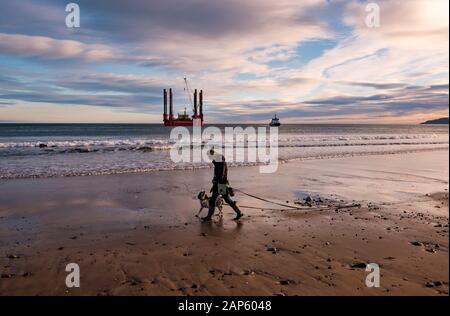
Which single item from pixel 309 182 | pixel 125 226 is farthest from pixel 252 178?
pixel 125 226

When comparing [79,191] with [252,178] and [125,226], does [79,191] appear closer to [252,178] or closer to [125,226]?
[125,226]

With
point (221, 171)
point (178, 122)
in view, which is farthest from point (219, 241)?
point (178, 122)

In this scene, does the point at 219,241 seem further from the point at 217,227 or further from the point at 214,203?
the point at 214,203

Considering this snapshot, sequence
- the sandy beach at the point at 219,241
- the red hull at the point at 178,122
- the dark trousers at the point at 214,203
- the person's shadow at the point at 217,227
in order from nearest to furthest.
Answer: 1. the sandy beach at the point at 219,241
2. the person's shadow at the point at 217,227
3. the dark trousers at the point at 214,203
4. the red hull at the point at 178,122

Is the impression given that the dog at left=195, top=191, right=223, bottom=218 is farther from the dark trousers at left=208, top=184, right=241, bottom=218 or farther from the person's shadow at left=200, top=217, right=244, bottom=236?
the person's shadow at left=200, top=217, right=244, bottom=236

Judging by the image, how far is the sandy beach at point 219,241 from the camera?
224 inches

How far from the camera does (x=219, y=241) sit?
7945mm

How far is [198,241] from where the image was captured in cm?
794

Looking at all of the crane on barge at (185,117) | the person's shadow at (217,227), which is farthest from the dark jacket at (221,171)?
the crane on barge at (185,117)

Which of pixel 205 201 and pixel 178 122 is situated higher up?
pixel 178 122

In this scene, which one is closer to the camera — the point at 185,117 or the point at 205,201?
the point at 205,201

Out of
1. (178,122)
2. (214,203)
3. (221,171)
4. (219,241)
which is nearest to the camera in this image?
(219,241)

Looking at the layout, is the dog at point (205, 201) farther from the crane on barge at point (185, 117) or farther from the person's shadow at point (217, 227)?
the crane on barge at point (185, 117)

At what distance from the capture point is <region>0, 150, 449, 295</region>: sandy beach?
5688 millimetres
